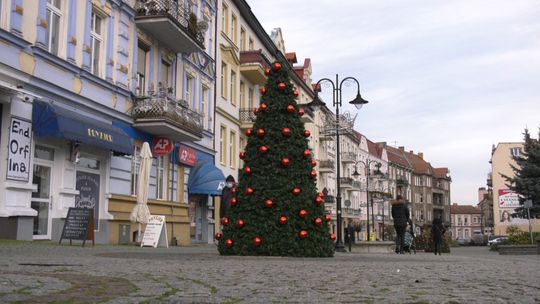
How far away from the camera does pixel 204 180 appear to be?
2683 cm

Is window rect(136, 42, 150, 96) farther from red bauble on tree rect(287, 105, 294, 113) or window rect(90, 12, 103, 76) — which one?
red bauble on tree rect(287, 105, 294, 113)

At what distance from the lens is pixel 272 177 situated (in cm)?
1296

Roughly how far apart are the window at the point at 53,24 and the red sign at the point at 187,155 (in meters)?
9.13

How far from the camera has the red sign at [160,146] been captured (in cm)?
2295

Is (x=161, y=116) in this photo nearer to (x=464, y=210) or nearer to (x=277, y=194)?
(x=277, y=194)

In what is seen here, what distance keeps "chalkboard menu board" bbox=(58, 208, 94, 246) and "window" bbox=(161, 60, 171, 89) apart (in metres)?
9.66

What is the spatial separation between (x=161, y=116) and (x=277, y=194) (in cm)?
947

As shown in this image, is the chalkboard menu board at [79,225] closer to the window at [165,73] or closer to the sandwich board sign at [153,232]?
the sandwich board sign at [153,232]

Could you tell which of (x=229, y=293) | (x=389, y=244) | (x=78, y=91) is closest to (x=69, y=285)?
(x=229, y=293)

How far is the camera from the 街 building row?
49.3 feet

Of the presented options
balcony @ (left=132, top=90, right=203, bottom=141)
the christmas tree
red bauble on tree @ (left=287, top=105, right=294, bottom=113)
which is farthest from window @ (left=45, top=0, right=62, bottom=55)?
red bauble on tree @ (left=287, top=105, right=294, bottom=113)

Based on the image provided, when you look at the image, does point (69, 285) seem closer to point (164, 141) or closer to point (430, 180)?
point (164, 141)

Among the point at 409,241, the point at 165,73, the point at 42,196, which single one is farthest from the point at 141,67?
the point at 409,241

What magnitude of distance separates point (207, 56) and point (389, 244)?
12.5 metres
